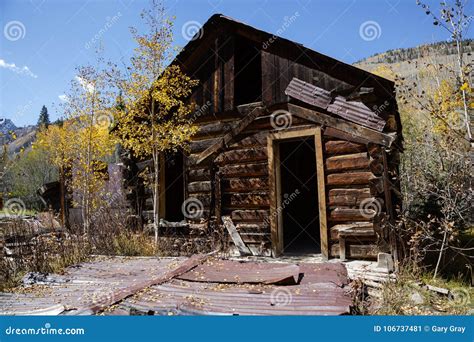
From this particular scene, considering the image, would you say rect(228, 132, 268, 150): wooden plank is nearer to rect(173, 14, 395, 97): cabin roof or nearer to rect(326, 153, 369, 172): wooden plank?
rect(326, 153, 369, 172): wooden plank

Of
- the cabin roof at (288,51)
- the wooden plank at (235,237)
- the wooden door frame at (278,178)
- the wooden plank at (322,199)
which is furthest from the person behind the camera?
the wooden plank at (235,237)

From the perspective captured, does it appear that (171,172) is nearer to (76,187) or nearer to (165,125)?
(165,125)

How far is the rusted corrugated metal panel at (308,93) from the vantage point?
8.85 meters

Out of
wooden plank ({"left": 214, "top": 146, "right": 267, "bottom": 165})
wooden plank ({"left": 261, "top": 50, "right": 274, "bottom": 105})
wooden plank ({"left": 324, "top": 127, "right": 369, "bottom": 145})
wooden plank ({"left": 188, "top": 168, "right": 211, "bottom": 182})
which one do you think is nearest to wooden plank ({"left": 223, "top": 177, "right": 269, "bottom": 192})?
wooden plank ({"left": 214, "top": 146, "right": 267, "bottom": 165})

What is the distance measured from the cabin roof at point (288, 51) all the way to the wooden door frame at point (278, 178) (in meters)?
1.66

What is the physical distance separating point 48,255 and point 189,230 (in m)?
3.86

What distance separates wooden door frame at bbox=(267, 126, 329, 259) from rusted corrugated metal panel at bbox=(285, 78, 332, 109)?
786 millimetres

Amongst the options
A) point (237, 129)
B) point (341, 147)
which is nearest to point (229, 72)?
point (237, 129)

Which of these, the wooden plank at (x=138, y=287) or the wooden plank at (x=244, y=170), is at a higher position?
the wooden plank at (x=244, y=170)

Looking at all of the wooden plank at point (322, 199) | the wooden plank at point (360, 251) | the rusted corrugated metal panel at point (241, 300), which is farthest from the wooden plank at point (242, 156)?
the rusted corrugated metal panel at point (241, 300)

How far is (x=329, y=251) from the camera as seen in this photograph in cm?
816

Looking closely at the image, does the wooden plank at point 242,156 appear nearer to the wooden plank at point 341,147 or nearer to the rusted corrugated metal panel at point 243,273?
the wooden plank at point 341,147

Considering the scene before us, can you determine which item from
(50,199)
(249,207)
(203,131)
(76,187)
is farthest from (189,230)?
(50,199)

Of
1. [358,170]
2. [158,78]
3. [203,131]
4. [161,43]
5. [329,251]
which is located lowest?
[329,251]
